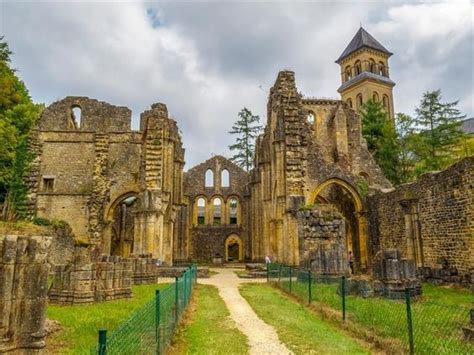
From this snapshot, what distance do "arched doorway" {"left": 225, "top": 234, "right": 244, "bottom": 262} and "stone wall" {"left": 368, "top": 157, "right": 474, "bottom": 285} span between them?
16.2 meters

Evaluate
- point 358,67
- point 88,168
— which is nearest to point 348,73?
point 358,67

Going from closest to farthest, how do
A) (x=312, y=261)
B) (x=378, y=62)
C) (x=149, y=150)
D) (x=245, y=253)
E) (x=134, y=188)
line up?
(x=312, y=261) → (x=149, y=150) → (x=134, y=188) → (x=245, y=253) → (x=378, y=62)

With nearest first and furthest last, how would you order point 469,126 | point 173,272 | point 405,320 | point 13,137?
point 405,320 → point 173,272 → point 13,137 → point 469,126

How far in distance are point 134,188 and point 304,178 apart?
1151 centimetres

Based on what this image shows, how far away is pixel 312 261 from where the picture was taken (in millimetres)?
14930

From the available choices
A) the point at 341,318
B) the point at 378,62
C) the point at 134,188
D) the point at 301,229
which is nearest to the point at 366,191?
the point at 301,229

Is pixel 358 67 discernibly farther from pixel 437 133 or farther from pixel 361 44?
pixel 437 133

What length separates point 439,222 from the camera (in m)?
15.4

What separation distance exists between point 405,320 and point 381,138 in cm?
2979

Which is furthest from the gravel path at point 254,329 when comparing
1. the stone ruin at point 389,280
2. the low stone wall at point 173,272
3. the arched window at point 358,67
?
the arched window at point 358,67

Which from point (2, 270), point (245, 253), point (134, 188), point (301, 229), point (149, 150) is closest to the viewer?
point (2, 270)

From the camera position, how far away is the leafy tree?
24.6 m

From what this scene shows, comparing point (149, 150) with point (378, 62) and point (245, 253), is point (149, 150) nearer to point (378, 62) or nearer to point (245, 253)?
point (245, 253)

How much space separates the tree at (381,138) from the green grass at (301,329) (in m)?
23.7
